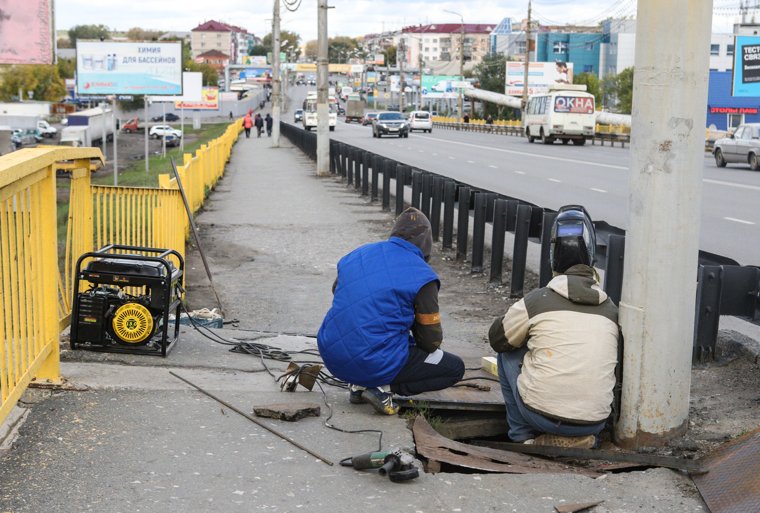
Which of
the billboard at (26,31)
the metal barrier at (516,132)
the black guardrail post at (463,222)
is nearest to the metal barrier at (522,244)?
the black guardrail post at (463,222)

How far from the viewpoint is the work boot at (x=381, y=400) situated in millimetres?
5727

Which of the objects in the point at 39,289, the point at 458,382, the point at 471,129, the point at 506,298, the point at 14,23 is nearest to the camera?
the point at 39,289

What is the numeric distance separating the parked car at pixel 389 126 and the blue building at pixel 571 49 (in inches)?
3773

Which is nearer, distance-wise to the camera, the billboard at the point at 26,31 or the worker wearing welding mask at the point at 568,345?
the worker wearing welding mask at the point at 568,345

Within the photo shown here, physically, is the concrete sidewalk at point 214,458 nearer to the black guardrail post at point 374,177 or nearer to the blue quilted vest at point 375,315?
the blue quilted vest at point 375,315

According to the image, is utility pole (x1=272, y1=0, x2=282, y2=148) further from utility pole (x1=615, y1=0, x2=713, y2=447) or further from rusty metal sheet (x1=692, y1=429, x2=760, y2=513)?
rusty metal sheet (x1=692, y1=429, x2=760, y2=513)

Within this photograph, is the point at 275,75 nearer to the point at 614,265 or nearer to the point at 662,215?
the point at 614,265

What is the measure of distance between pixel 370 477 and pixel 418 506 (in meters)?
0.37

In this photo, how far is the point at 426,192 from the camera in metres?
15.4

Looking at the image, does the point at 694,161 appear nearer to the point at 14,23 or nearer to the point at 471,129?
the point at 14,23

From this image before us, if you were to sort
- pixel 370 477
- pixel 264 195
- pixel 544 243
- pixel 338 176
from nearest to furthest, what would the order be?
pixel 370 477 → pixel 544 243 → pixel 264 195 → pixel 338 176

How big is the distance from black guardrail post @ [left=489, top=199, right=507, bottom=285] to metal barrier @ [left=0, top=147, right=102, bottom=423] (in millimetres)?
6093

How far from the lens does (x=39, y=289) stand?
5.39 m

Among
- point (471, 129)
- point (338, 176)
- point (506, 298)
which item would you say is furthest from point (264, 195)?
point (471, 129)
